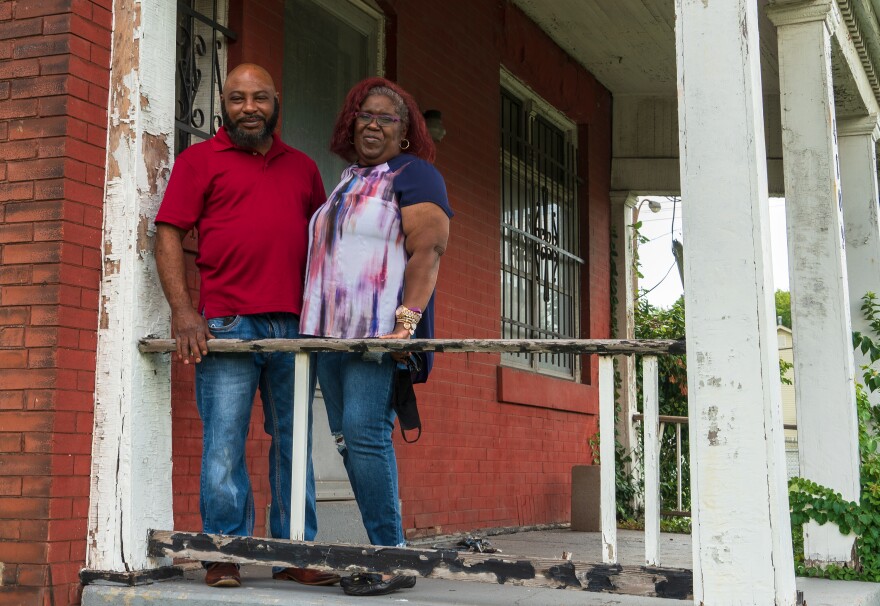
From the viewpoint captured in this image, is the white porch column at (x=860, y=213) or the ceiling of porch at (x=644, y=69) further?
the ceiling of porch at (x=644, y=69)

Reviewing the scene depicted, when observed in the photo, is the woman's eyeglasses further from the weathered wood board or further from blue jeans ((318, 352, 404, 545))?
the weathered wood board

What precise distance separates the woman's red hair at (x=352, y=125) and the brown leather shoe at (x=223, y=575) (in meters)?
1.60

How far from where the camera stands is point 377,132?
3.96 metres

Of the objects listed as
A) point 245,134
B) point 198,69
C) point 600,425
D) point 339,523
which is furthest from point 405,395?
point 198,69

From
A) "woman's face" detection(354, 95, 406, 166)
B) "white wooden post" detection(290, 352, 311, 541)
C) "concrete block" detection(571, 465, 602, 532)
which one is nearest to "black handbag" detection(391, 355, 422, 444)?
"white wooden post" detection(290, 352, 311, 541)

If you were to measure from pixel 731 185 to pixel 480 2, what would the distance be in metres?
4.91

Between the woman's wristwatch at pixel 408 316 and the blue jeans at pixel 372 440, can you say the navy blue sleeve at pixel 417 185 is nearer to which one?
the woman's wristwatch at pixel 408 316

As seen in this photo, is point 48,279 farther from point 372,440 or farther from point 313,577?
point 313,577

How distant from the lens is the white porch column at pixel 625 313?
10625 mm

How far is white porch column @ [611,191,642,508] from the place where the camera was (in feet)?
34.9

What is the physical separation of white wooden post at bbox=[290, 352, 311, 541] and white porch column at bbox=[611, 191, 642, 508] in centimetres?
711

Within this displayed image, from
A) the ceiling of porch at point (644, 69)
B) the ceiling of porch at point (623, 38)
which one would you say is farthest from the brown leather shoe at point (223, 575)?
the ceiling of porch at point (623, 38)

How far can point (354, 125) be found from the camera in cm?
404

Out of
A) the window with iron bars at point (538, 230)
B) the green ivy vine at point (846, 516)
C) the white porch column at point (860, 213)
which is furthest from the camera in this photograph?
the window with iron bars at point (538, 230)
